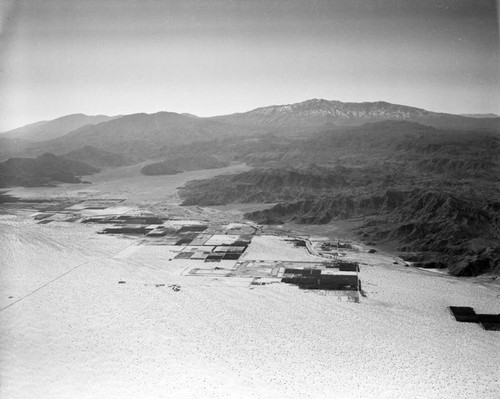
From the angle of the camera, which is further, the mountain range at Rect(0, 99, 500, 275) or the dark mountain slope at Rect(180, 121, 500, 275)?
the mountain range at Rect(0, 99, 500, 275)

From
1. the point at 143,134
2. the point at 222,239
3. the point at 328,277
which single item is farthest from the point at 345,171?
the point at 143,134

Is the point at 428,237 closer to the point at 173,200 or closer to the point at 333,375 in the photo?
the point at 333,375

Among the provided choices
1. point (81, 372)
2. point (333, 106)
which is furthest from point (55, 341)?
point (333, 106)

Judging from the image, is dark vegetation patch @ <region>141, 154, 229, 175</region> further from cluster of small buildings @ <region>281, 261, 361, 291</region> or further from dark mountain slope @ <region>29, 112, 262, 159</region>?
cluster of small buildings @ <region>281, 261, 361, 291</region>

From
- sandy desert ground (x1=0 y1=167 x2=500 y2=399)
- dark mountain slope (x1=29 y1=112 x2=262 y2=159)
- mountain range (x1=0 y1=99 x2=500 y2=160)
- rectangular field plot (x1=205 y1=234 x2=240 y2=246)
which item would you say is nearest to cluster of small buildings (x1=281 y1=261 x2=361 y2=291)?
sandy desert ground (x1=0 y1=167 x2=500 y2=399)

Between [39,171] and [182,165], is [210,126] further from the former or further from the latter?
[39,171]

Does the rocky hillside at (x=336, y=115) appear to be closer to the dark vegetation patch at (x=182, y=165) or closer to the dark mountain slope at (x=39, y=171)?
the dark vegetation patch at (x=182, y=165)

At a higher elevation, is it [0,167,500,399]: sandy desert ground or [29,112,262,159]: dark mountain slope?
[29,112,262,159]: dark mountain slope
